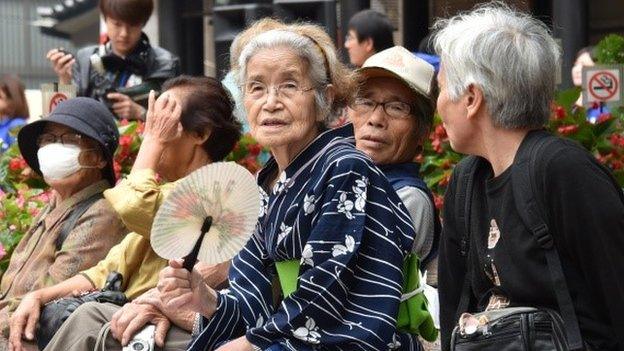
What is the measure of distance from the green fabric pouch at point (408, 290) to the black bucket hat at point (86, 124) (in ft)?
6.14

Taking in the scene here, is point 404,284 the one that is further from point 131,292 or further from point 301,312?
point 131,292

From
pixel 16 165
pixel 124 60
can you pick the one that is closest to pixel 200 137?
pixel 16 165

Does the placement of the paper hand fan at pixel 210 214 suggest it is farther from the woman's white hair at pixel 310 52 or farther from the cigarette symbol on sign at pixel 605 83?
the cigarette symbol on sign at pixel 605 83

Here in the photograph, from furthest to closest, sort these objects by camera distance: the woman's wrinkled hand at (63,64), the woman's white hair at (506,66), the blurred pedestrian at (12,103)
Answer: the blurred pedestrian at (12,103)
the woman's wrinkled hand at (63,64)
the woman's white hair at (506,66)

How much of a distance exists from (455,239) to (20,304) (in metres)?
2.28

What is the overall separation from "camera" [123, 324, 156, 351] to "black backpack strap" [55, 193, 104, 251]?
1.25 meters

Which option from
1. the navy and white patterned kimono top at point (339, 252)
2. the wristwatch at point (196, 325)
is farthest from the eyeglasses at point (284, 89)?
the wristwatch at point (196, 325)

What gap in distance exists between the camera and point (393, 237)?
4.86 meters

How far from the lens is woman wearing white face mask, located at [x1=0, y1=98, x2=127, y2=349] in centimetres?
655

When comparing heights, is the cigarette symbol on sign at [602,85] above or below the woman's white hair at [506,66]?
below

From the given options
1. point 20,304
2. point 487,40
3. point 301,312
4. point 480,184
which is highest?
point 487,40

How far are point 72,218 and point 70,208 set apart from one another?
0.24 feet

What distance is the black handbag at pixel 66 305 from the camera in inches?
236

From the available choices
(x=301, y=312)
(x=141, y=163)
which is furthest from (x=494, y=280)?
(x=141, y=163)
